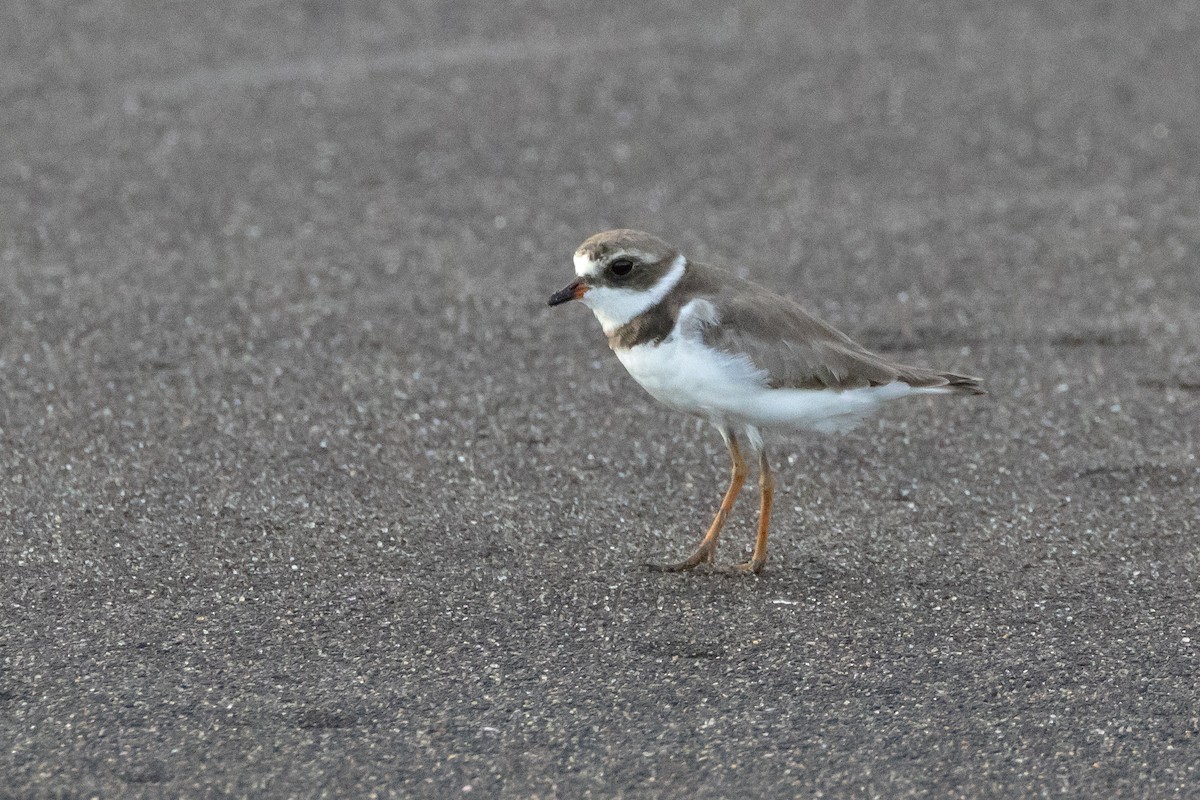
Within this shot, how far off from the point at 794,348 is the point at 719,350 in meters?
0.28

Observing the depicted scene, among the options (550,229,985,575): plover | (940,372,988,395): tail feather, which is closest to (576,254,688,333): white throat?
(550,229,985,575): plover

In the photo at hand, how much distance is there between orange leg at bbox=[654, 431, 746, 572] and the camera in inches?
179

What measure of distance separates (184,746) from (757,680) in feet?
→ 5.01

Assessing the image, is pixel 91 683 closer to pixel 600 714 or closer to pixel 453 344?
pixel 600 714

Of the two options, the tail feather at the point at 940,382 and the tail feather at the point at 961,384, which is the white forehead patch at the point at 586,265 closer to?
the tail feather at the point at 940,382

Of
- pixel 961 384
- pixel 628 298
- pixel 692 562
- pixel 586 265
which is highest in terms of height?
pixel 586 265

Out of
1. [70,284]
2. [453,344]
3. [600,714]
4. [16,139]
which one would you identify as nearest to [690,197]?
[453,344]

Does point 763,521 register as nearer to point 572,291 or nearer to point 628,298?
point 628,298

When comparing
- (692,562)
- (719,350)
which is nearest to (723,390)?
(719,350)

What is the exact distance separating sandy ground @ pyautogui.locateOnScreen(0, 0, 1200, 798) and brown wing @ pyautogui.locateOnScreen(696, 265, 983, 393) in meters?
0.57

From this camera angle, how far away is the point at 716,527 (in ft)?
15.1

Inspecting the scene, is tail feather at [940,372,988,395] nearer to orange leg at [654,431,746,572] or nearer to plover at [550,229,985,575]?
plover at [550,229,985,575]

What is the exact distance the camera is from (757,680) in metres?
3.95

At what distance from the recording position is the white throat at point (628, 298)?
→ 14.3 feet
